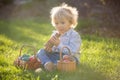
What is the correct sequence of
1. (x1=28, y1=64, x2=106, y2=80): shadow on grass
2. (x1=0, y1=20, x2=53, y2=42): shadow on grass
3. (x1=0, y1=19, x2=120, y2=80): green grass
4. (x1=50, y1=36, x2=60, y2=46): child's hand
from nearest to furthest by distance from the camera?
(x1=28, y1=64, x2=106, y2=80): shadow on grass, (x1=0, y1=19, x2=120, y2=80): green grass, (x1=50, y1=36, x2=60, y2=46): child's hand, (x1=0, y1=20, x2=53, y2=42): shadow on grass

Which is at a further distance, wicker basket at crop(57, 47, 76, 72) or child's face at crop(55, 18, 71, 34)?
child's face at crop(55, 18, 71, 34)

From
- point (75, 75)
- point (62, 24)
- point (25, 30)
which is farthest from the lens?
point (25, 30)

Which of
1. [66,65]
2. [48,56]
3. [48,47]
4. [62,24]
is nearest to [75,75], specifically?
[66,65]

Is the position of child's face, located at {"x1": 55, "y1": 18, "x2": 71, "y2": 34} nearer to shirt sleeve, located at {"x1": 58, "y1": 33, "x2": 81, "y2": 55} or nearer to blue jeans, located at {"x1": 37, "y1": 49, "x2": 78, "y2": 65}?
shirt sleeve, located at {"x1": 58, "y1": 33, "x2": 81, "y2": 55}

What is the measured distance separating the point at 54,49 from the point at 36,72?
0.73 m

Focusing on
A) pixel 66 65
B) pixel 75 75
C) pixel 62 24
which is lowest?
pixel 75 75

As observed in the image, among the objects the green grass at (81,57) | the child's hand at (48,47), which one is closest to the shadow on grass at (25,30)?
the green grass at (81,57)

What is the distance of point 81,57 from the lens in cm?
761

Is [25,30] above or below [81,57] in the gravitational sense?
above

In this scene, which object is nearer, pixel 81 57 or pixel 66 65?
pixel 66 65

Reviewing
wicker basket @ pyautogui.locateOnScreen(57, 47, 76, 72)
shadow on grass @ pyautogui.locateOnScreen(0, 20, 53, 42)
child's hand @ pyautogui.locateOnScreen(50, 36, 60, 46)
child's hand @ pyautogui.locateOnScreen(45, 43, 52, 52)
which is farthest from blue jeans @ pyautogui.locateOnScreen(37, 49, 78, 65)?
shadow on grass @ pyautogui.locateOnScreen(0, 20, 53, 42)

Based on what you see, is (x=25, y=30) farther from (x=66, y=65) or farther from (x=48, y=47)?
(x=66, y=65)

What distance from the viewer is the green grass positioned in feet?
19.8

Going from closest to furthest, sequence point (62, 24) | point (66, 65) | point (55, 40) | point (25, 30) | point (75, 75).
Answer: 1. point (75, 75)
2. point (66, 65)
3. point (55, 40)
4. point (62, 24)
5. point (25, 30)
